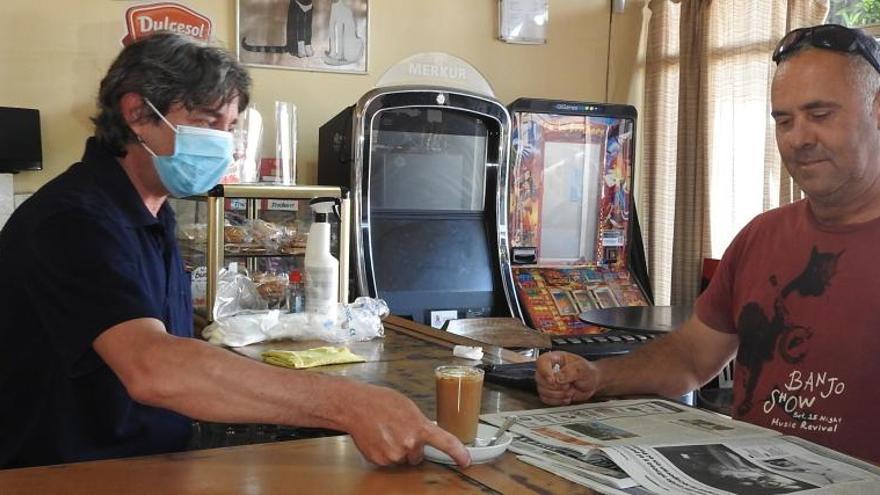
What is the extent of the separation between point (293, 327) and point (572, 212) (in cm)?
220

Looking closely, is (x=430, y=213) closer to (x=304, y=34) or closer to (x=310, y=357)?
(x=304, y=34)

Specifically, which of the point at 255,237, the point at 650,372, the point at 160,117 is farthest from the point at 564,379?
the point at 255,237

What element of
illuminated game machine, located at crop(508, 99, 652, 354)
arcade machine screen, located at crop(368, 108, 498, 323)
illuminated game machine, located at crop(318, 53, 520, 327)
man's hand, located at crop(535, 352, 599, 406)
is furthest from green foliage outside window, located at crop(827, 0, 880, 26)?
man's hand, located at crop(535, 352, 599, 406)

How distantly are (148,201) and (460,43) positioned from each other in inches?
113

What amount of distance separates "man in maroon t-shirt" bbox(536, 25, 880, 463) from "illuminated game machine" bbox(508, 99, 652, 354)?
1.97m

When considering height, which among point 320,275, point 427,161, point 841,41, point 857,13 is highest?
point 857,13

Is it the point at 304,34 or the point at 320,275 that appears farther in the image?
the point at 304,34

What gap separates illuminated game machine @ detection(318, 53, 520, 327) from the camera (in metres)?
3.35

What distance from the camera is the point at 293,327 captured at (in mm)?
2184

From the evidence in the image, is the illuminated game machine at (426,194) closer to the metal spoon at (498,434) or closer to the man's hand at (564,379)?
the man's hand at (564,379)

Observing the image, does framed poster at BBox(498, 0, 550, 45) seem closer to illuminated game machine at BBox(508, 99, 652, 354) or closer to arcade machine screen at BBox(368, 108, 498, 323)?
illuminated game machine at BBox(508, 99, 652, 354)

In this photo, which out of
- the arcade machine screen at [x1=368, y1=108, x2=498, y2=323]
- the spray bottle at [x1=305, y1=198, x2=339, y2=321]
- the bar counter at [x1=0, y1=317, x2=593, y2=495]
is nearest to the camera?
the bar counter at [x1=0, y1=317, x2=593, y2=495]

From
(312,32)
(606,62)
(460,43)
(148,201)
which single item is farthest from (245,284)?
(606,62)

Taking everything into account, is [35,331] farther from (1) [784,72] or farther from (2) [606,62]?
(2) [606,62]
